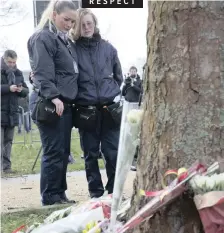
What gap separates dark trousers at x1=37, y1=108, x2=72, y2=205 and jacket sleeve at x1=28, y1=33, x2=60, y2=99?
265mm

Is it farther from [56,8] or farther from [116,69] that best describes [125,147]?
[116,69]

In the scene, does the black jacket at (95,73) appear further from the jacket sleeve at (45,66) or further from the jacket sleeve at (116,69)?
the jacket sleeve at (45,66)

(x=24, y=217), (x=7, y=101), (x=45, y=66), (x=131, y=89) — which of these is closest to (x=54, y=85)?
(x=45, y=66)

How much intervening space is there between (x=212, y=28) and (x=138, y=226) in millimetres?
927

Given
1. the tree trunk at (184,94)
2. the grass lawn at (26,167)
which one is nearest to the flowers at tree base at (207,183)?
the tree trunk at (184,94)

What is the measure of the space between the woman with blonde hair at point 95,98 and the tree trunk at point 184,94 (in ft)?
6.73

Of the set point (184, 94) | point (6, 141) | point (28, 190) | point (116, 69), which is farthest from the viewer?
point (6, 141)

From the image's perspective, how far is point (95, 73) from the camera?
441 cm

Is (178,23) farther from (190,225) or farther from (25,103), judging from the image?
(25,103)

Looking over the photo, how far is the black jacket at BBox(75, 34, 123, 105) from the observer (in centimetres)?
435

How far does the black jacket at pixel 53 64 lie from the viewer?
4074mm

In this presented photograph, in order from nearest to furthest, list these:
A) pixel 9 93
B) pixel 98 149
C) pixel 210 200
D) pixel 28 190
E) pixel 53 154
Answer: pixel 210 200 < pixel 53 154 < pixel 98 149 < pixel 28 190 < pixel 9 93

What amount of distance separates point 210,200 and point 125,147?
505mm

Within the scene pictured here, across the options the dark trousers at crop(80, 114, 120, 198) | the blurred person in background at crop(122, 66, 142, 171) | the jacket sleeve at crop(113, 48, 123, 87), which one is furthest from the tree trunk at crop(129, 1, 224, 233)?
the blurred person in background at crop(122, 66, 142, 171)
